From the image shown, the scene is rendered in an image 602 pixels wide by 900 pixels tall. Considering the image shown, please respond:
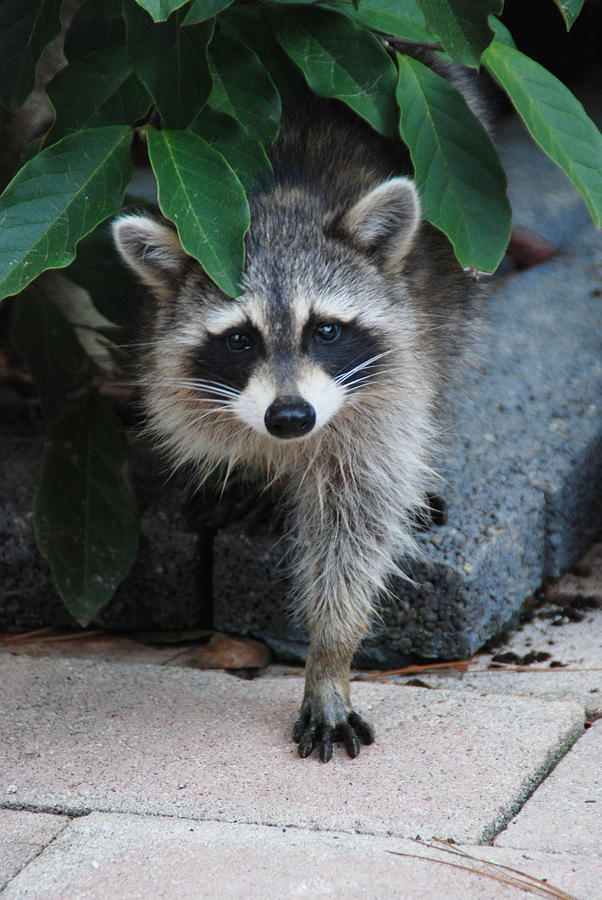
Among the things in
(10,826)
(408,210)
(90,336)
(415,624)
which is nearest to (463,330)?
(408,210)

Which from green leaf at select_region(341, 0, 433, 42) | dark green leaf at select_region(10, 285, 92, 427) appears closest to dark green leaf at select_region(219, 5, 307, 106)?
green leaf at select_region(341, 0, 433, 42)

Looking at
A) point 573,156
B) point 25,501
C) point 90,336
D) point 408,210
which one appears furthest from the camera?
point 90,336

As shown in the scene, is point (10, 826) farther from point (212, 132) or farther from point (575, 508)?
point (575, 508)

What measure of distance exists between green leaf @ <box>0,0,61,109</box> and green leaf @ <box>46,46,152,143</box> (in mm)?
141

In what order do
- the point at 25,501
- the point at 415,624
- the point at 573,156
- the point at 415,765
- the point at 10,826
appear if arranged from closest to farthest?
the point at 10,826 < the point at 415,765 < the point at 573,156 < the point at 415,624 < the point at 25,501

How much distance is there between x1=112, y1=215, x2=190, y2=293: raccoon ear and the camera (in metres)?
2.34

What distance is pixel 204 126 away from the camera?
2.13 meters

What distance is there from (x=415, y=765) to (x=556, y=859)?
0.43m

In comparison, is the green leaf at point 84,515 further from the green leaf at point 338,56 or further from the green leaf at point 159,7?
the green leaf at point 159,7

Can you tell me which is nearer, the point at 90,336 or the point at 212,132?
the point at 212,132

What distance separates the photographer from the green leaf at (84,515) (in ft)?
8.63

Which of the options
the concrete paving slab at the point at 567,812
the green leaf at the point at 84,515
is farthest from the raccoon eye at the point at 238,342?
the concrete paving slab at the point at 567,812

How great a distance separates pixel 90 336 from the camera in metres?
3.55

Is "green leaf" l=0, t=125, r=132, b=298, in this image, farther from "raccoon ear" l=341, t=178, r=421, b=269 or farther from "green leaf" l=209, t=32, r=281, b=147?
"raccoon ear" l=341, t=178, r=421, b=269
